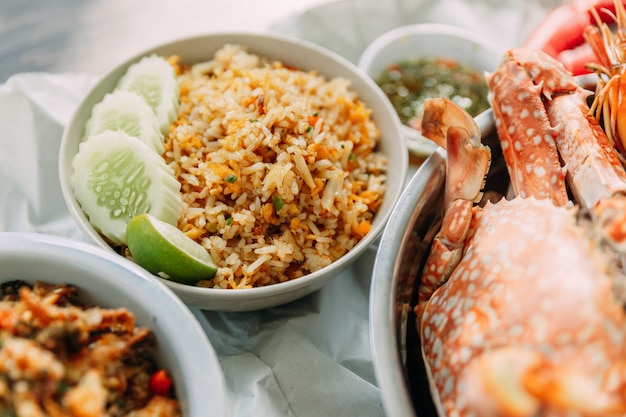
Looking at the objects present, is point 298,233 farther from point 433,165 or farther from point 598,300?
point 598,300

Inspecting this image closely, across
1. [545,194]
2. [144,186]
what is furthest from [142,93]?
[545,194]

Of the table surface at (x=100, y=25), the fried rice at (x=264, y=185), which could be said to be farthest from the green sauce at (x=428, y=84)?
the fried rice at (x=264, y=185)

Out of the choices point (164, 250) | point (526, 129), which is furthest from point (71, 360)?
point (526, 129)

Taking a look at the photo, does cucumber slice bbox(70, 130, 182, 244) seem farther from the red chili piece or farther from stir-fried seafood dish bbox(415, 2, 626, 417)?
stir-fried seafood dish bbox(415, 2, 626, 417)

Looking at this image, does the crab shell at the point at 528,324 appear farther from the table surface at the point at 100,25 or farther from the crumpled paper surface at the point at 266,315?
the table surface at the point at 100,25

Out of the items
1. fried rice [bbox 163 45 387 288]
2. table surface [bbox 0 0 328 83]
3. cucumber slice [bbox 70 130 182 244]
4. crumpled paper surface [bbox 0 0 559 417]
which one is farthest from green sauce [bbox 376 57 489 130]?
cucumber slice [bbox 70 130 182 244]
